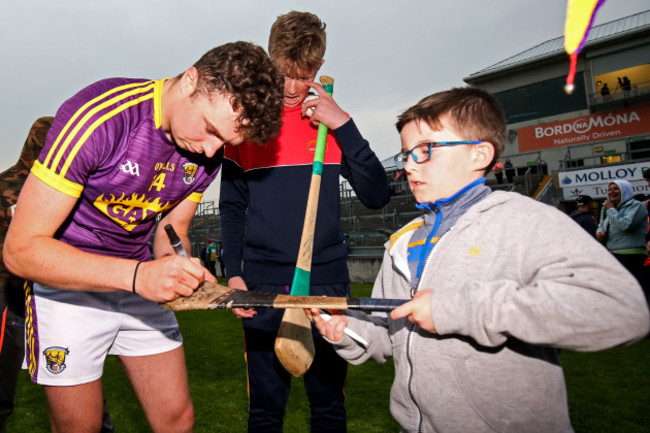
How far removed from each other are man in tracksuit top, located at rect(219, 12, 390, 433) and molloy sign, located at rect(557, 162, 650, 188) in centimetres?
1227

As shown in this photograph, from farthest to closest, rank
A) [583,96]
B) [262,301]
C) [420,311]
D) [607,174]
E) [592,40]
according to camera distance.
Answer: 1. [583,96]
2. [592,40]
3. [607,174]
4. [262,301]
5. [420,311]

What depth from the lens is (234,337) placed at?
6312mm

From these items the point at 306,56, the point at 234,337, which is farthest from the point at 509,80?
the point at 306,56

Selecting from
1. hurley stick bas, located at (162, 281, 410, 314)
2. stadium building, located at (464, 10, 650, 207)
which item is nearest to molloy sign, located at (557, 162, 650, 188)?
stadium building, located at (464, 10, 650, 207)

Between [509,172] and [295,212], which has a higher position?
[509,172]

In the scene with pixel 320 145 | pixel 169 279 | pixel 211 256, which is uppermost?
pixel 320 145

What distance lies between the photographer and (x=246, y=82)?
1.54 m

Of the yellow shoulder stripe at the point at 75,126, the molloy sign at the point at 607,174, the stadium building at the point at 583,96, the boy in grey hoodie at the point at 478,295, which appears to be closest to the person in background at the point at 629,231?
the boy in grey hoodie at the point at 478,295

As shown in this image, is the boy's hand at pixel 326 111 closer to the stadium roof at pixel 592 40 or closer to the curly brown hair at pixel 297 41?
the curly brown hair at pixel 297 41

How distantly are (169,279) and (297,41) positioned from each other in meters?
1.19

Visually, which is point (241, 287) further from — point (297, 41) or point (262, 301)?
point (297, 41)

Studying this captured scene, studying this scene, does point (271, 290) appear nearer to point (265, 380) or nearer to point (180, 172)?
point (265, 380)

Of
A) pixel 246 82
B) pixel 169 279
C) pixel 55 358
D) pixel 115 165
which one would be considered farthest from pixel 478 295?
pixel 55 358

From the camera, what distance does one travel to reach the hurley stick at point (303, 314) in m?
1.69
